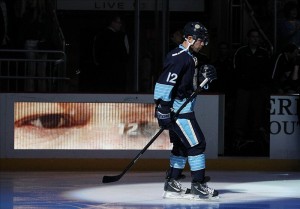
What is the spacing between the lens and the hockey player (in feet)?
38.1

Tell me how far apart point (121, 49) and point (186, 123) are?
16.4 feet

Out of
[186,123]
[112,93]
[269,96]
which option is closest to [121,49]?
[112,93]

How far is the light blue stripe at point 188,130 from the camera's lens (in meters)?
11.7

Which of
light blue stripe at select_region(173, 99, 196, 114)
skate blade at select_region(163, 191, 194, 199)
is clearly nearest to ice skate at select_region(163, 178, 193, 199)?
skate blade at select_region(163, 191, 194, 199)

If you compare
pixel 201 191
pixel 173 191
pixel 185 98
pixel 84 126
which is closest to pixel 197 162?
pixel 201 191

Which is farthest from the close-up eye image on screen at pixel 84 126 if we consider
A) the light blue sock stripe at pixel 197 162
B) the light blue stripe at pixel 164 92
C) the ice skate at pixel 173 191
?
the light blue stripe at pixel 164 92

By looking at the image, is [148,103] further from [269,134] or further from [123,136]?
[269,134]

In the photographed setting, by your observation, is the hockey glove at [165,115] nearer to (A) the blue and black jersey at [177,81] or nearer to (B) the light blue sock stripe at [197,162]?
(A) the blue and black jersey at [177,81]

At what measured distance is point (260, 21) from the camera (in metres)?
19.4

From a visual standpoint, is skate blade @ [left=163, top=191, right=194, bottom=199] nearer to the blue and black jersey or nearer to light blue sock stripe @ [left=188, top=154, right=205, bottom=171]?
light blue sock stripe @ [left=188, top=154, right=205, bottom=171]

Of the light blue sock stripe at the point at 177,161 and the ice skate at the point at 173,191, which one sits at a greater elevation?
the light blue sock stripe at the point at 177,161

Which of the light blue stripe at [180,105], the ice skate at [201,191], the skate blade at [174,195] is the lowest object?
the skate blade at [174,195]

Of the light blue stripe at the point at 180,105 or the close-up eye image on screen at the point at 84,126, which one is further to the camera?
the close-up eye image on screen at the point at 84,126

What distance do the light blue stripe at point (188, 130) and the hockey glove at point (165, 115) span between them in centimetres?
12
